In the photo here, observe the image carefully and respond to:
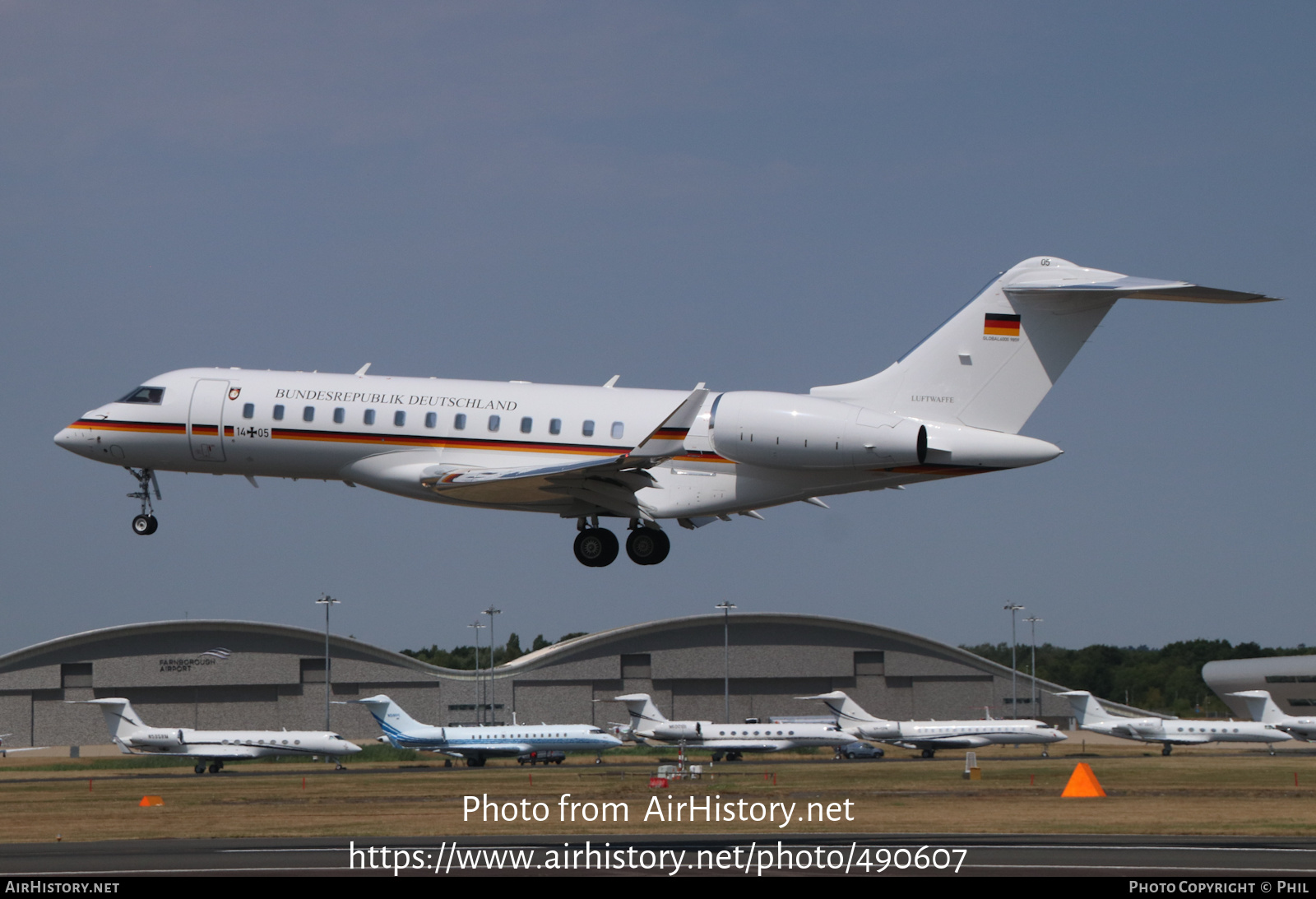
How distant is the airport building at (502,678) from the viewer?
86750 mm

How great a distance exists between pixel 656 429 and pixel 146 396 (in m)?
11.4

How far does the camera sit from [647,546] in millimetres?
26859

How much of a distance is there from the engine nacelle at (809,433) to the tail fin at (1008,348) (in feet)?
4.79

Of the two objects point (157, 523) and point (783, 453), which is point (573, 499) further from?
point (157, 523)

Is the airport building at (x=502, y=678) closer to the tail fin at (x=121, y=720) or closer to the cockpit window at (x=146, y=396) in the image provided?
the tail fin at (x=121, y=720)

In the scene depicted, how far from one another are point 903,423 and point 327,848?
16.3 m

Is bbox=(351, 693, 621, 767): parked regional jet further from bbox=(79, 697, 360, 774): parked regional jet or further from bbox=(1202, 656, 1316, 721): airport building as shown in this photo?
bbox=(1202, 656, 1316, 721): airport building

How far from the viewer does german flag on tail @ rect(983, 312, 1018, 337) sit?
25672 mm

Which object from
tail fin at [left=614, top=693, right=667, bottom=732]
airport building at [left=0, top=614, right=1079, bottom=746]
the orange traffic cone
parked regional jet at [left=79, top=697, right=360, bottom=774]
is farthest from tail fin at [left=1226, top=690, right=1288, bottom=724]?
parked regional jet at [left=79, top=697, right=360, bottom=774]

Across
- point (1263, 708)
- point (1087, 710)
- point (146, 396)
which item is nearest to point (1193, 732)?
point (1263, 708)

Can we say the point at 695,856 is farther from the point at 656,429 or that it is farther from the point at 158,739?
the point at 158,739

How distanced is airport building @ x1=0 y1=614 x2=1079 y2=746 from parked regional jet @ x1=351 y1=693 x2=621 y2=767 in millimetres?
16657

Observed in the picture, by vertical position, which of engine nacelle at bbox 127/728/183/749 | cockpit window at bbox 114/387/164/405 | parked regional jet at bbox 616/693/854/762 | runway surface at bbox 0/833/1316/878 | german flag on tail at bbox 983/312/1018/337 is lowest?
parked regional jet at bbox 616/693/854/762

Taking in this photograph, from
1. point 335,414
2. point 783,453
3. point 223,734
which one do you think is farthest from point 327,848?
point 223,734
